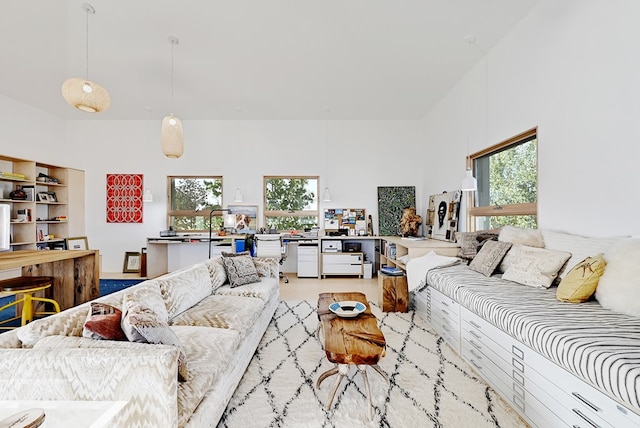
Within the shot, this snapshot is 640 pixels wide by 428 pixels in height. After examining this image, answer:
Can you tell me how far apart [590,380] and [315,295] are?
126 inches

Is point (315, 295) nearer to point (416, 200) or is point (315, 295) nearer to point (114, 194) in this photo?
point (416, 200)

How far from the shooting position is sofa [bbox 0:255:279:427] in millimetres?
1101

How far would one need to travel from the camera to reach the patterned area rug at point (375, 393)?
63.6 inches

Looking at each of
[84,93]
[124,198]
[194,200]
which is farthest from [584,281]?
[124,198]

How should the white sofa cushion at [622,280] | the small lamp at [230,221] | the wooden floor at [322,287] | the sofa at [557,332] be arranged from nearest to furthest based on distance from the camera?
the sofa at [557,332] < the white sofa cushion at [622,280] < the wooden floor at [322,287] < the small lamp at [230,221]

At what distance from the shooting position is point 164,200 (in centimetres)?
564

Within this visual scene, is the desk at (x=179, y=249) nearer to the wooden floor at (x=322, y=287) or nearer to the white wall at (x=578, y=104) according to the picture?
the wooden floor at (x=322, y=287)

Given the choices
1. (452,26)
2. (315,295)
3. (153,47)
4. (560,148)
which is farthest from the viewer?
(315,295)

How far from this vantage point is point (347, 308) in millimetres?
2221

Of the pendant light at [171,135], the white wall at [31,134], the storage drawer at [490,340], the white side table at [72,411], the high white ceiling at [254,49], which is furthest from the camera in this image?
the white wall at [31,134]

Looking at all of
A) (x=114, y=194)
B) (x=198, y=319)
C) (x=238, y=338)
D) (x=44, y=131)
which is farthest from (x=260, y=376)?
(x=44, y=131)

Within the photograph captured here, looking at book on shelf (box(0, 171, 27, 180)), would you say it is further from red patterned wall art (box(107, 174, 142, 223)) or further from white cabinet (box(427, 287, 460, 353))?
white cabinet (box(427, 287, 460, 353))

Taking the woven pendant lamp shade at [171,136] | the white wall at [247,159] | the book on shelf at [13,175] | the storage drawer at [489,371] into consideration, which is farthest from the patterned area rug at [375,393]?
the book on shelf at [13,175]

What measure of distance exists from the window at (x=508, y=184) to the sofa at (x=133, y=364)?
3.11m
